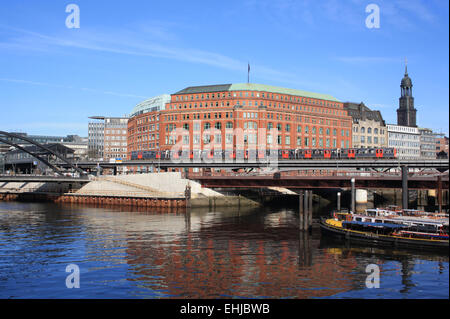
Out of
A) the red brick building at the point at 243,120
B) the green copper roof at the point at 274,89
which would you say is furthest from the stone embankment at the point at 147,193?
the green copper roof at the point at 274,89

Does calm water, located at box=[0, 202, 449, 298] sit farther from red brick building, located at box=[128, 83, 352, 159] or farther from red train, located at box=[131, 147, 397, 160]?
red brick building, located at box=[128, 83, 352, 159]

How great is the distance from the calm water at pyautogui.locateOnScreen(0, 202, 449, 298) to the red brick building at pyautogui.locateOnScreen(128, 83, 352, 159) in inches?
3341

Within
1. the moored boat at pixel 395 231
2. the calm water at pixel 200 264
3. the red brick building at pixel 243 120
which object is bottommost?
the calm water at pixel 200 264

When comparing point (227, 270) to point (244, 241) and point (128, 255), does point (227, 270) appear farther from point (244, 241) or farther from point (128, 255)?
point (244, 241)

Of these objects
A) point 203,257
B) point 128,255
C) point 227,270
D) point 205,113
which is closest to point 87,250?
point 128,255

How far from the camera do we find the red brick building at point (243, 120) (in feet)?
509

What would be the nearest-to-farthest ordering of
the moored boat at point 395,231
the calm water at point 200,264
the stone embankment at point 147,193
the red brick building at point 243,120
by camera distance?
the calm water at point 200,264 → the moored boat at point 395,231 → the stone embankment at point 147,193 → the red brick building at point 243,120

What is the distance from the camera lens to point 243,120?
15488 centimetres

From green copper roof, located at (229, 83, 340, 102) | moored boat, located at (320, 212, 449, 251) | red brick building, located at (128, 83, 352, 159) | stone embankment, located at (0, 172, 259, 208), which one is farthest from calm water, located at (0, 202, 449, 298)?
green copper roof, located at (229, 83, 340, 102)

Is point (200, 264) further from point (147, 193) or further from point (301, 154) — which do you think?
point (301, 154)

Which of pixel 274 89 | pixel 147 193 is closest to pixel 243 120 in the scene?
pixel 274 89

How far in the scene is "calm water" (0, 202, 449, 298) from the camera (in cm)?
3553

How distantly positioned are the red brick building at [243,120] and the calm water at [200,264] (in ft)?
278

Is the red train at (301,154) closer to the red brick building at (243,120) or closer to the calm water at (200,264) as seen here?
the red brick building at (243,120)
